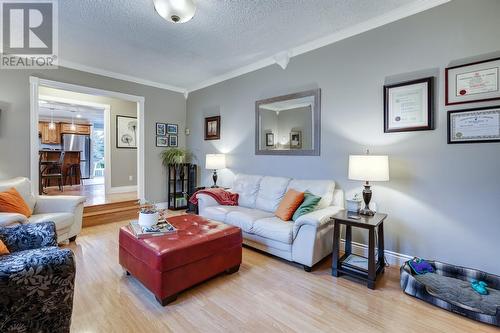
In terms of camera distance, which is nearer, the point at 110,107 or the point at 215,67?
the point at 215,67

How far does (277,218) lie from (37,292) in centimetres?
226

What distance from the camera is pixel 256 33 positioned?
309 centimetres

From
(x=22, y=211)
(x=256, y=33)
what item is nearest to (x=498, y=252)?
(x=256, y=33)

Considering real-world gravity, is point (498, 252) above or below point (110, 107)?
below

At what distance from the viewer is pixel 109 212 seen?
14.4 ft

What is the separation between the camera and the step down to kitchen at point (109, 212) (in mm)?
4133

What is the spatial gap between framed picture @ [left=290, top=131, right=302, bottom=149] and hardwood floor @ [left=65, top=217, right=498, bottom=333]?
5.54 ft

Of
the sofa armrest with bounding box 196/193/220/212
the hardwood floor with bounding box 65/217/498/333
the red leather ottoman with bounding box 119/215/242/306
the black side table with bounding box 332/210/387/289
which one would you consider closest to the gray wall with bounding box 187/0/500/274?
the black side table with bounding box 332/210/387/289

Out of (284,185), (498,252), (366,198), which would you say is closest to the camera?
(498,252)

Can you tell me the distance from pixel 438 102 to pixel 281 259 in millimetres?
2313

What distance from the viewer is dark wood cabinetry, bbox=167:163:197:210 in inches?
203

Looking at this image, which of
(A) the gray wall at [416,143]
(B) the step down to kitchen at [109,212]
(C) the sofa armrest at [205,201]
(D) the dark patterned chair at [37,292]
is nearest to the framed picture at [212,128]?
(C) the sofa armrest at [205,201]

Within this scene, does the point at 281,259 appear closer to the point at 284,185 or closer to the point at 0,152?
the point at 284,185

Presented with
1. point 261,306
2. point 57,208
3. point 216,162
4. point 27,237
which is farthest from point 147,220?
point 216,162
